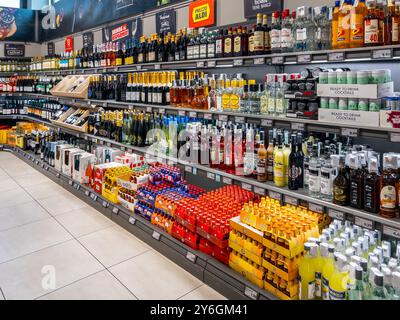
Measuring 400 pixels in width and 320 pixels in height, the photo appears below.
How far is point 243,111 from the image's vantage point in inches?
100

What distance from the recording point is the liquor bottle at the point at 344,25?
1.86 m

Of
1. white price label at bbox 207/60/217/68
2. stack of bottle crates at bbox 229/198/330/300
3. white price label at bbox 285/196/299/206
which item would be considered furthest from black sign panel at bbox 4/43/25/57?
white price label at bbox 285/196/299/206

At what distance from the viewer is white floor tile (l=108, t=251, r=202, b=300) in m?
2.37

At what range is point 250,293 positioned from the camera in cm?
214

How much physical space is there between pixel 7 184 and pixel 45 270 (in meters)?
3.06

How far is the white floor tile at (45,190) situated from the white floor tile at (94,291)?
2.41 meters

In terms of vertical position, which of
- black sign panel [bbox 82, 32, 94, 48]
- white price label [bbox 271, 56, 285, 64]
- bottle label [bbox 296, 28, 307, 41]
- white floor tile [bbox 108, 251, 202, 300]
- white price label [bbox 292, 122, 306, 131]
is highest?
black sign panel [bbox 82, 32, 94, 48]

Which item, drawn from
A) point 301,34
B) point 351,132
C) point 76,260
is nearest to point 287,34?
point 301,34

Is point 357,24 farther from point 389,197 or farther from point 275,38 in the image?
point 389,197

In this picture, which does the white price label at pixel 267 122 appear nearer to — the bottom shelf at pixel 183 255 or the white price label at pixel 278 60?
the white price label at pixel 278 60

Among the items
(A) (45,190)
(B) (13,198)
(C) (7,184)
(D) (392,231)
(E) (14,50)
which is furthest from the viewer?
(E) (14,50)

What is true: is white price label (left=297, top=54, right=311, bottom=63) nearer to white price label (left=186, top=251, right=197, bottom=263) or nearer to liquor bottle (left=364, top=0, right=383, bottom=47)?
liquor bottle (left=364, top=0, right=383, bottom=47)

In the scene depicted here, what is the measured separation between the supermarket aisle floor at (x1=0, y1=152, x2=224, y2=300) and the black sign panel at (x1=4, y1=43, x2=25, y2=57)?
19.1 ft
